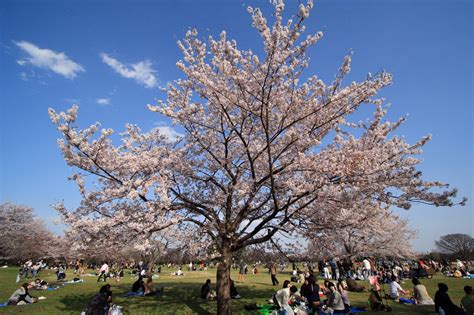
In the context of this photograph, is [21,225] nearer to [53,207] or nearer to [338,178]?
[53,207]

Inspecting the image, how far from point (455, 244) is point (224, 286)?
7597cm

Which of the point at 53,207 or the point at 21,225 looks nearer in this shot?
Result: the point at 53,207

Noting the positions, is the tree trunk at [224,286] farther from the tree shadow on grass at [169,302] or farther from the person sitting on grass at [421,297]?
the person sitting on grass at [421,297]

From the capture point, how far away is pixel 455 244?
65.1m

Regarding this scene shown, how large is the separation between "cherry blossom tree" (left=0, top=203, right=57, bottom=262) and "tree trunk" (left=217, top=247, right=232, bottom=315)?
4737cm

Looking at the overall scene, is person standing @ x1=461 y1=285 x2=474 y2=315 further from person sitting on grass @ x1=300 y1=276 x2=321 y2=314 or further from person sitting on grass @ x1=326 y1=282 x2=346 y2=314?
person sitting on grass @ x1=300 y1=276 x2=321 y2=314

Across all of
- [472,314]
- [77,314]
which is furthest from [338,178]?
[77,314]

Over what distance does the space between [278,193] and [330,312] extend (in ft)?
14.8

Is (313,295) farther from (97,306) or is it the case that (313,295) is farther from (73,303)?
(73,303)

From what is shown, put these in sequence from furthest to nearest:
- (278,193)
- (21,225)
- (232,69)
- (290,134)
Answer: (21,225) < (278,193) < (290,134) < (232,69)

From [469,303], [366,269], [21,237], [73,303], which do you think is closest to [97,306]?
[73,303]

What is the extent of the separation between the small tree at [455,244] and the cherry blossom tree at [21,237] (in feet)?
265

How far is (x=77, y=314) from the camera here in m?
11.9

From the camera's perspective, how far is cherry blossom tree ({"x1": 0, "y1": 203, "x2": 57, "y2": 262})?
4759 cm
